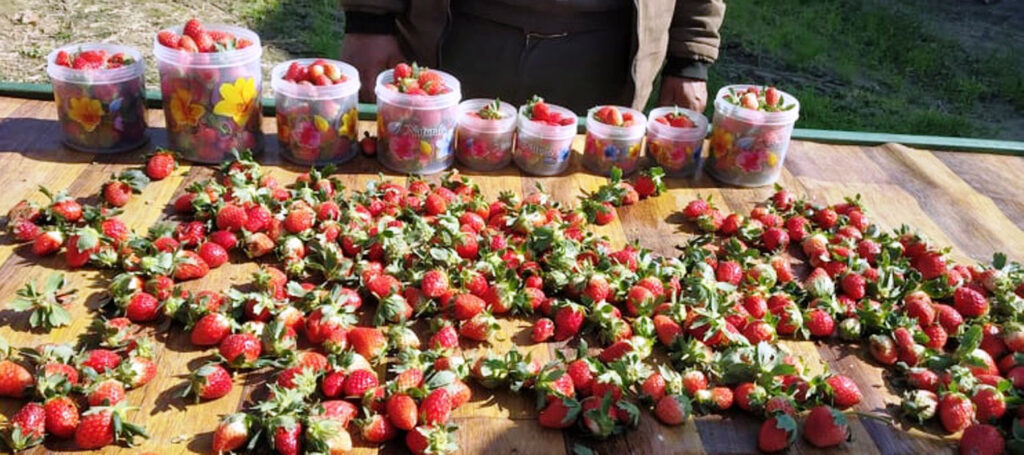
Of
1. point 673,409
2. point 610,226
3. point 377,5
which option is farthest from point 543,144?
point 673,409

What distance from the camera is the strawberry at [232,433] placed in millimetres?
1476

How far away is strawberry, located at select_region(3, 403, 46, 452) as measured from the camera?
1.43m

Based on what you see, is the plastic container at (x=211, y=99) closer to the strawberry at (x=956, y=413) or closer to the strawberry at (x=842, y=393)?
the strawberry at (x=842, y=393)

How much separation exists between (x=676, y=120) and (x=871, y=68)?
4.13 m

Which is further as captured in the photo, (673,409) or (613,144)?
(613,144)

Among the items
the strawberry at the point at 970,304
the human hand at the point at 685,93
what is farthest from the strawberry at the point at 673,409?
the human hand at the point at 685,93

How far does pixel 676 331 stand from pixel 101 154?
4.86 feet

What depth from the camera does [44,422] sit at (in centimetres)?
147

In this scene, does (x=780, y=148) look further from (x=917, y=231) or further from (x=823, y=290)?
(x=823, y=290)

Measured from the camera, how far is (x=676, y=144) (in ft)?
8.32

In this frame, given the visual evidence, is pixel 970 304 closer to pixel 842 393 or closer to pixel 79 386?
pixel 842 393

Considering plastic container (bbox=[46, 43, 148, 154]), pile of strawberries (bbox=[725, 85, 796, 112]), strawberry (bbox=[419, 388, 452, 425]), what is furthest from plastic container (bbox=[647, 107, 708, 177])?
plastic container (bbox=[46, 43, 148, 154])

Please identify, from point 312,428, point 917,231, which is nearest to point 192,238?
point 312,428

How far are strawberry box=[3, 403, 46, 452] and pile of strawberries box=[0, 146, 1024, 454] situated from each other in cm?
19
